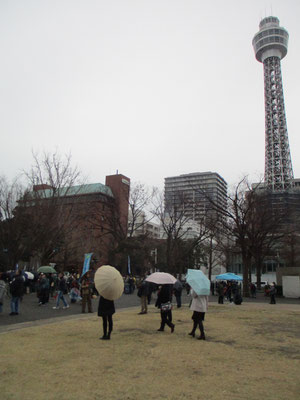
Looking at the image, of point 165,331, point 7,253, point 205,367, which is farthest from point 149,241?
point 205,367

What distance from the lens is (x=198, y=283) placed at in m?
8.16

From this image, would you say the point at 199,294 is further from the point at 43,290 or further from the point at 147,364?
the point at 43,290

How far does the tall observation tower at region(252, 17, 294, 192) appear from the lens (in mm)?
107312

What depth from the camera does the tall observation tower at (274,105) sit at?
352 feet

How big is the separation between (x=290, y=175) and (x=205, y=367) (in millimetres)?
112909

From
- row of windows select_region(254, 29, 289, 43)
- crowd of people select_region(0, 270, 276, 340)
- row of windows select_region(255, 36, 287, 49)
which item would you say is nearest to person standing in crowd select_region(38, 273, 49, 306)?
crowd of people select_region(0, 270, 276, 340)

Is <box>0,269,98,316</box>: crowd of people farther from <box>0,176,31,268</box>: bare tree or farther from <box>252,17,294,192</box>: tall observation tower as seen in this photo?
<box>252,17,294,192</box>: tall observation tower

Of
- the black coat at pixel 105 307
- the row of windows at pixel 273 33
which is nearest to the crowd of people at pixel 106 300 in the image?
the black coat at pixel 105 307

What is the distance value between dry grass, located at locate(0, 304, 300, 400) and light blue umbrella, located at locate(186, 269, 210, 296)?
1.24m

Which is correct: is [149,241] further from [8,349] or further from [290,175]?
[290,175]

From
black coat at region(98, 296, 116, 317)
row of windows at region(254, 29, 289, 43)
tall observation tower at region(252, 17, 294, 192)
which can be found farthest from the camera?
row of windows at region(254, 29, 289, 43)

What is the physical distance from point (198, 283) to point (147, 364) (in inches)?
106

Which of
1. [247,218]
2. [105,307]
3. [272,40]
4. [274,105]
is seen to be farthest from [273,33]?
[105,307]

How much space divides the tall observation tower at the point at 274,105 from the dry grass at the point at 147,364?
100605mm
